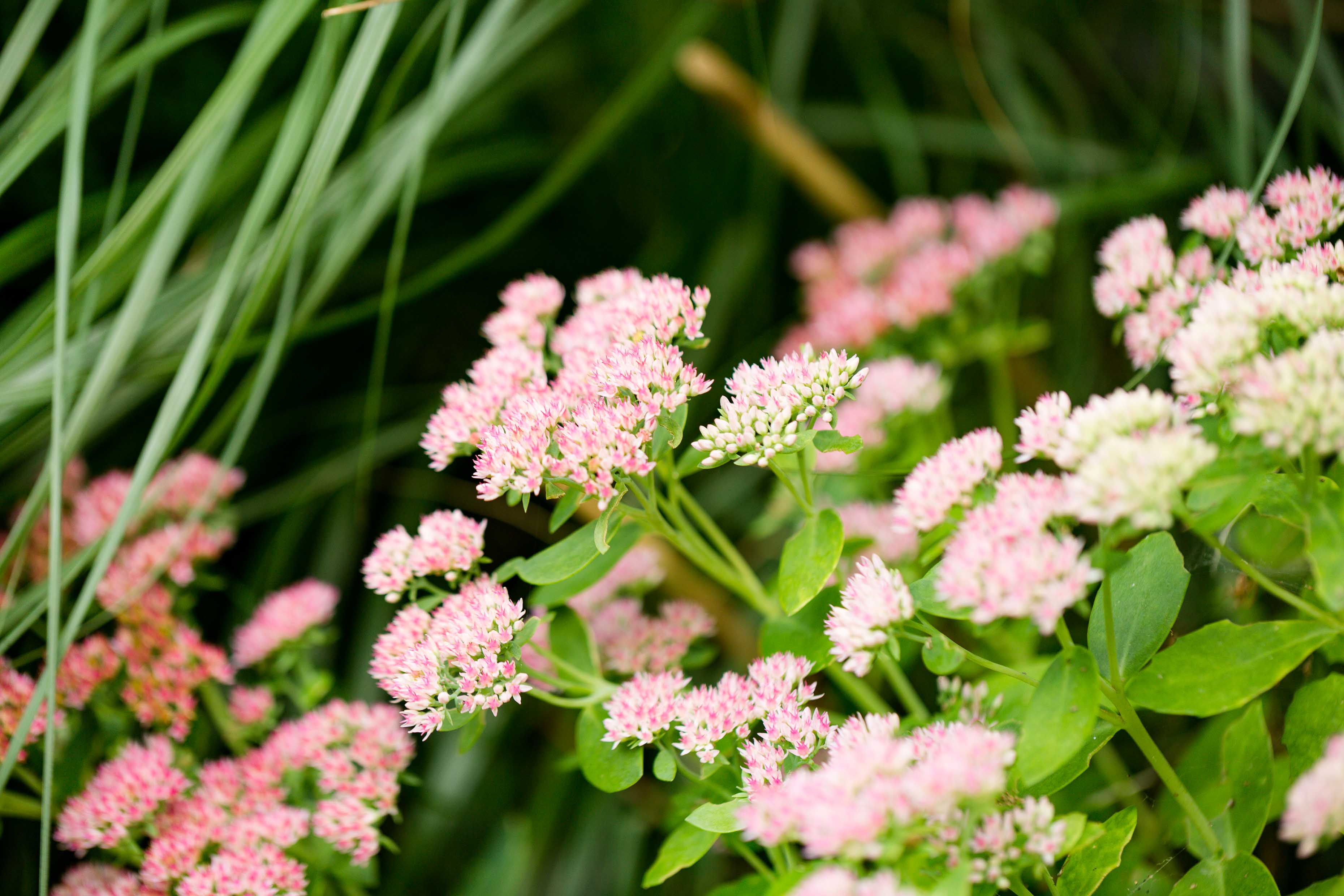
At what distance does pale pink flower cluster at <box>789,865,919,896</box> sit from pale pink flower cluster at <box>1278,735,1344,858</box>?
0.51ft

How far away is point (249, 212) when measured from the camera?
82cm

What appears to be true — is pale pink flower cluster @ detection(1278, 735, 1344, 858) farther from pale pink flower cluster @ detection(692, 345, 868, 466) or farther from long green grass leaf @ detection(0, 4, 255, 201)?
long green grass leaf @ detection(0, 4, 255, 201)

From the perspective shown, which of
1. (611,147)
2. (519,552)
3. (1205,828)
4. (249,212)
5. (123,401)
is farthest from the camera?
(611,147)

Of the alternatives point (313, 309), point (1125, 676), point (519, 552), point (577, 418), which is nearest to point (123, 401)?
point (313, 309)

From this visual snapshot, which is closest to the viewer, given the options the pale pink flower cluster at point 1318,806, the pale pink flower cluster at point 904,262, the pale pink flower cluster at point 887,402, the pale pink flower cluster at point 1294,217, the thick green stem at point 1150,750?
the pale pink flower cluster at point 1318,806

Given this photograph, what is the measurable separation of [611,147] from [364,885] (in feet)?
3.70

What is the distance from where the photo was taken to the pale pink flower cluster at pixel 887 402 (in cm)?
96

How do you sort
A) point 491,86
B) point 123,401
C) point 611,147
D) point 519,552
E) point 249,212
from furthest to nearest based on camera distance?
1. point 611,147
2. point 491,86
3. point 519,552
4. point 123,401
5. point 249,212

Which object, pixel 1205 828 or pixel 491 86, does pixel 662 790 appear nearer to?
pixel 1205 828

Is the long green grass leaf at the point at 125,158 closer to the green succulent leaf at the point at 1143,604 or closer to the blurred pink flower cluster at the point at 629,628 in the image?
the blurred pink flower cluster at the point at 629,628

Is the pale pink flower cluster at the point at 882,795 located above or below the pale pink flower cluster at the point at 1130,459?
below

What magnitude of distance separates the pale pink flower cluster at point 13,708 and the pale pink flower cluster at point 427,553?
0.30 m

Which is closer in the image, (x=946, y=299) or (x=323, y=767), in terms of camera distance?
(x=323, y=767)

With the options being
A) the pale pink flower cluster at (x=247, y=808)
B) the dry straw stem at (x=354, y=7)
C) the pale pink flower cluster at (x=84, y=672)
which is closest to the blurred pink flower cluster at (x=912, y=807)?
the pale pink flower cluster at (x=247, y=808)
